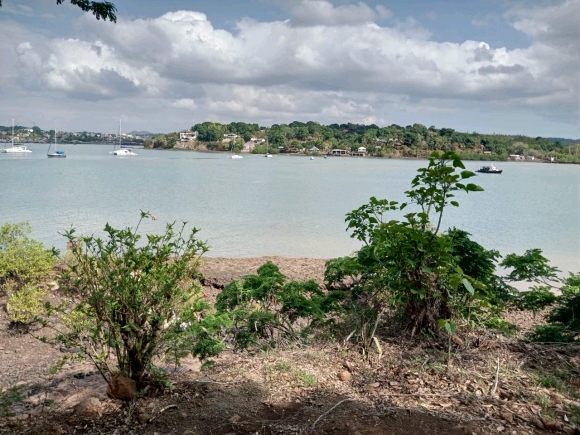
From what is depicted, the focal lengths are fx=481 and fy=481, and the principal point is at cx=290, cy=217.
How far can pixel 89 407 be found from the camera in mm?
3090

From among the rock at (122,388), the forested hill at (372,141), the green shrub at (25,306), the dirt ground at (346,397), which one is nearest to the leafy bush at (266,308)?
the dirt ground at (346,397)

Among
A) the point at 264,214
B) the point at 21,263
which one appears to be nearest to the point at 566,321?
the point at 21,263

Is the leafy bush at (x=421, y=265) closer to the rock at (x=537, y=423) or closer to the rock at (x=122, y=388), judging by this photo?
the rock at (x=537, y=423)

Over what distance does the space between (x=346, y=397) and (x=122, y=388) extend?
57.9 inches

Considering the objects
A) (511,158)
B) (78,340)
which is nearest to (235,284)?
(78,340)

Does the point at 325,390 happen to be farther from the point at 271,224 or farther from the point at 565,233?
the point at 565,233

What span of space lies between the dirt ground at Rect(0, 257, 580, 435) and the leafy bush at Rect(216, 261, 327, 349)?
362 millimetres

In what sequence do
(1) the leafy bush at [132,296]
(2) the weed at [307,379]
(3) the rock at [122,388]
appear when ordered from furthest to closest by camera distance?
(2) the weed at [307,379], (3) the rock at [122,388], (1) the leafy bush at [132,296]

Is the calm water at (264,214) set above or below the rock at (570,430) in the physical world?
below

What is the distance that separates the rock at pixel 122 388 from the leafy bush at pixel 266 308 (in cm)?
142

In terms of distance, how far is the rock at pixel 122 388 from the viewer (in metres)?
3.14

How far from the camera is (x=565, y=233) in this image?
69.7ft

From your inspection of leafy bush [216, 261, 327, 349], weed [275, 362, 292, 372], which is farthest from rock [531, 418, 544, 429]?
leafy bush [216, 261, 327, 349]

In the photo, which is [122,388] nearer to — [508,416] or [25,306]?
[508,416]
